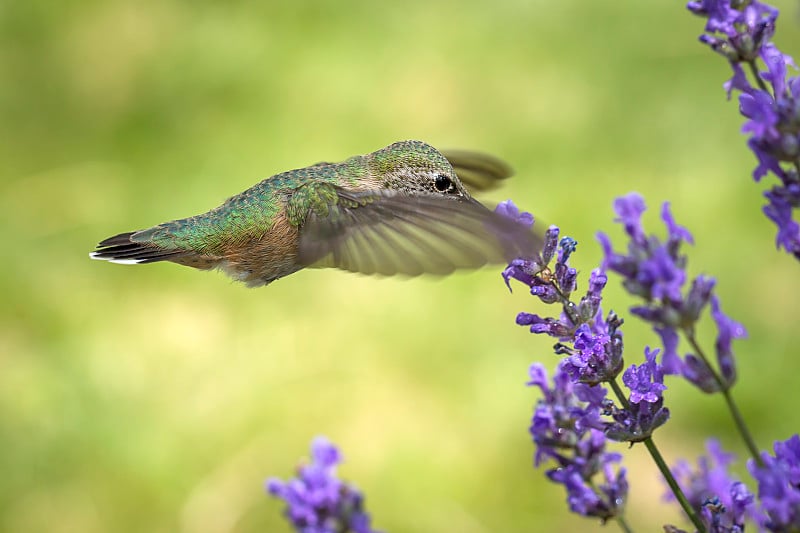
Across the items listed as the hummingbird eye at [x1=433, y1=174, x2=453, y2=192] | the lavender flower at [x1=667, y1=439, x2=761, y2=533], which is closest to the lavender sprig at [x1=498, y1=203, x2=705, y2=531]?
the lavender flower at [x1=667, y1=439, x2=761, y2=533]

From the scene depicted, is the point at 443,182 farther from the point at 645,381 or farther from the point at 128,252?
the point at 645,381

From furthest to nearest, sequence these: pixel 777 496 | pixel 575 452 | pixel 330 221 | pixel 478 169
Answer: pixel 478 169 < pixel 330 221 < pixel 575 452 < pixel 777 496

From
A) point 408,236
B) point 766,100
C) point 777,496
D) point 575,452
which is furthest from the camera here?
point 408,236

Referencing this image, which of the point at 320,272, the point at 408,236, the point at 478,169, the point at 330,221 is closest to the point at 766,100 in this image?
the point at 408,236

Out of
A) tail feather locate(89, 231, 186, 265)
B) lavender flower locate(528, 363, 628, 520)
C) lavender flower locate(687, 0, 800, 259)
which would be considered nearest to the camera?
lavender flower locate(687, 0, 800, 259)

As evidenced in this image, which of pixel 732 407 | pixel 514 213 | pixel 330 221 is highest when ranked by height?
pixel 330 221

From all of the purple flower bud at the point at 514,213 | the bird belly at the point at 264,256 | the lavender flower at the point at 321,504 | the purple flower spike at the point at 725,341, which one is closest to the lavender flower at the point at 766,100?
the purple flower spike at the point at 725,341

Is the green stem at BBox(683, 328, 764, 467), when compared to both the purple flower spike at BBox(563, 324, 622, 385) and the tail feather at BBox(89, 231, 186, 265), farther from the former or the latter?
the tail feather at BBox(89, 231, 186, 265)

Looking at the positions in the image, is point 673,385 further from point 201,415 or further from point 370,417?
point 201,415
